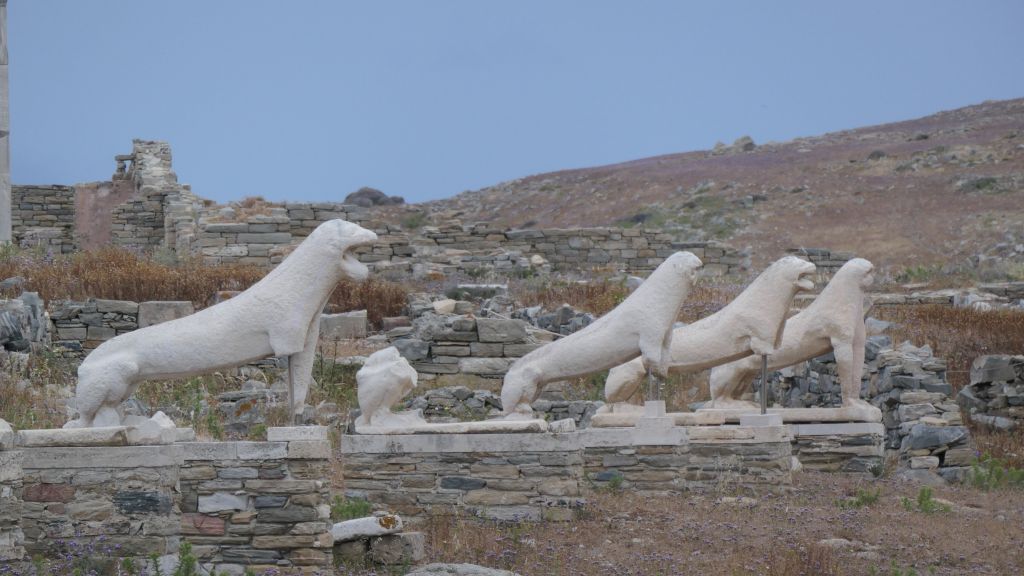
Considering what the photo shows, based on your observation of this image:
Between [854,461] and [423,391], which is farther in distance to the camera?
[423,391]

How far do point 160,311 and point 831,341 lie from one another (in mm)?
8248

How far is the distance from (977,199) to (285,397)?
34.4 metres

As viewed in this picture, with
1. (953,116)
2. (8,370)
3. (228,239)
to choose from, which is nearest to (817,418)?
(8,370)

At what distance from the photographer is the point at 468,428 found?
10.7 metres

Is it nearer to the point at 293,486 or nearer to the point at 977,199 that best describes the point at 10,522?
the point at 293,486

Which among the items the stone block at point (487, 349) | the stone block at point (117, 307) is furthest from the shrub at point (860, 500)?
the stone block at point (117, 307)

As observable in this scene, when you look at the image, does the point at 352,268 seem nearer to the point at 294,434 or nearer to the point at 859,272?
the point at 294,434

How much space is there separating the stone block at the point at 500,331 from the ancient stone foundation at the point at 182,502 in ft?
26.8

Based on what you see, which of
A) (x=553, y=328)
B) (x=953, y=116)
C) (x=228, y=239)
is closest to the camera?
(x=553, y=328)

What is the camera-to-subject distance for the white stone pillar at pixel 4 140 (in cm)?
2319

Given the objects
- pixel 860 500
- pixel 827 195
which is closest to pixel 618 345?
pixel 860 500

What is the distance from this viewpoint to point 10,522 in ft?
25.0

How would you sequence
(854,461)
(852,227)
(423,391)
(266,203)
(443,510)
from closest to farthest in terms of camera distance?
(443,510) < (854,461) < (423,391) < (266,203) < (852,227)

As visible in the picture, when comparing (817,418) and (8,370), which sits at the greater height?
(8,370)
